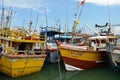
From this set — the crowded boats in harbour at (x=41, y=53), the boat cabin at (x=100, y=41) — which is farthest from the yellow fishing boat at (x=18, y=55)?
the boat cabin at (x=100, y=41)

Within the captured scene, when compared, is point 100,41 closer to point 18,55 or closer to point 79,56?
point 79,56

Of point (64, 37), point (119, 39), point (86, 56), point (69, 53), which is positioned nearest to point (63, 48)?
point (69, 53)

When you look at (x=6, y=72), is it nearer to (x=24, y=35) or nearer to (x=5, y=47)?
(x=5, y=47)

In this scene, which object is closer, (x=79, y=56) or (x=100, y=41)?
(x=79, y=56)

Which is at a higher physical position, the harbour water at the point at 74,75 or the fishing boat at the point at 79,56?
the fishing boat at the point at 79,56

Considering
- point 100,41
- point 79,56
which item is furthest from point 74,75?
point 100,41

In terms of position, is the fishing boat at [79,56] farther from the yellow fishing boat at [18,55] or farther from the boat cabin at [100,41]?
the yellow fishing boat at [18,55]

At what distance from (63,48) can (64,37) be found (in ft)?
42.1

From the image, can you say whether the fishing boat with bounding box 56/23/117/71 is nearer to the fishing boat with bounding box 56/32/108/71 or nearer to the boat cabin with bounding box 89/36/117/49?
the fishing boat with bounding box 56/32/108/71

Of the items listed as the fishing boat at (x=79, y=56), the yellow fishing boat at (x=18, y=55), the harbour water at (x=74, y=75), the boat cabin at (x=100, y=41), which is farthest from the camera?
the boat cabin at (x=100, y=41)

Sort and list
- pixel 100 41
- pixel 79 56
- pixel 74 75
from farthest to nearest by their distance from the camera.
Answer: pixel 100 41 → pixel 79 56 → pixel 74 75

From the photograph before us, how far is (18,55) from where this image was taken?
14836mm

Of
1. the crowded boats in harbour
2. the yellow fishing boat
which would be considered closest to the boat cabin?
the crowded boats in harbour

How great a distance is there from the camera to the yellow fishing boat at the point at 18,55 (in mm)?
14805
